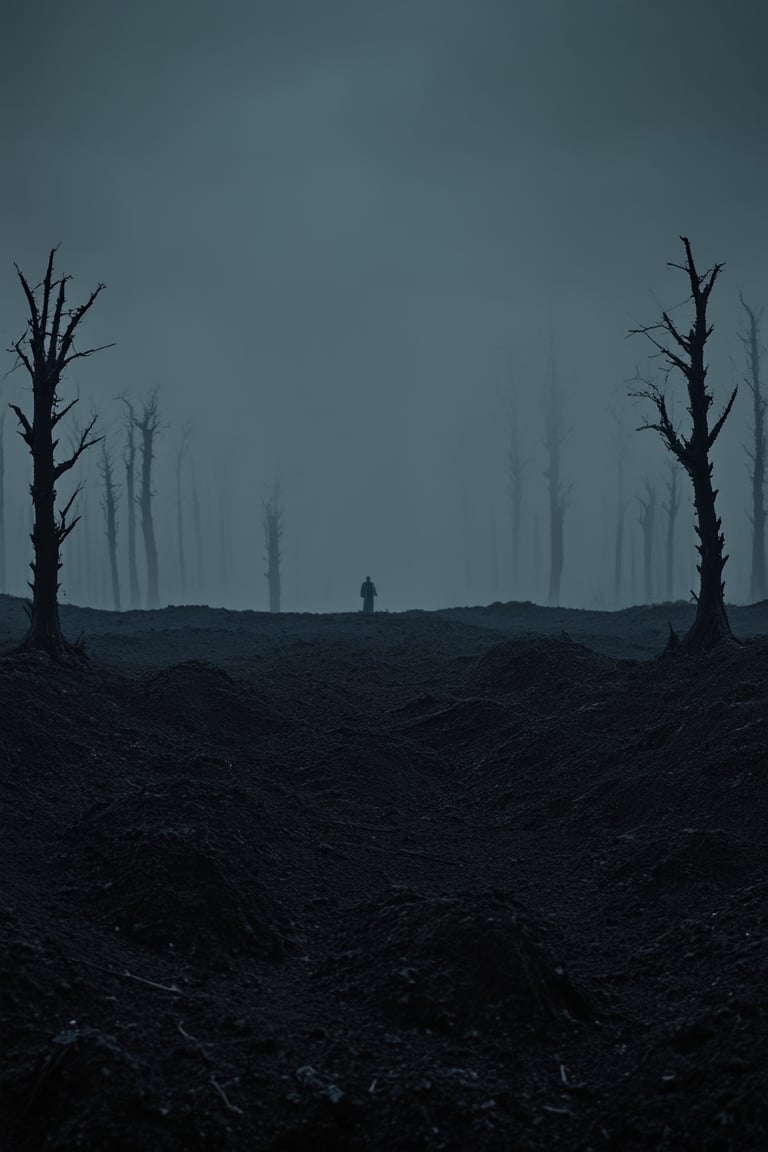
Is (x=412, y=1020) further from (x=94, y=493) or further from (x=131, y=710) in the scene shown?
(x=94, y=493)

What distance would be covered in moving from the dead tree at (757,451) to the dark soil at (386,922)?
90.6 ft

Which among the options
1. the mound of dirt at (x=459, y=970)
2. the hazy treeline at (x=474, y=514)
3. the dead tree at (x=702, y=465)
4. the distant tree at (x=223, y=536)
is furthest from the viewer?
the distant tree at (x=223, y=536)

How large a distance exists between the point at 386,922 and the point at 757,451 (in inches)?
1467

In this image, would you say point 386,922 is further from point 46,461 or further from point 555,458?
point 555,458

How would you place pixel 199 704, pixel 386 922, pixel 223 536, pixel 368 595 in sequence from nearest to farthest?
pixel 386 922 → pixel 199 704 → pixel 368 595 → pixel 223 536

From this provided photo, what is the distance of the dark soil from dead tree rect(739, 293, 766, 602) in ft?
90.6

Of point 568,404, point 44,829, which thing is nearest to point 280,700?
point 44,829

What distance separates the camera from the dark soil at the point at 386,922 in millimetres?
3852

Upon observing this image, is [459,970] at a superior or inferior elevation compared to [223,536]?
inferior

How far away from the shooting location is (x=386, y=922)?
5699mm

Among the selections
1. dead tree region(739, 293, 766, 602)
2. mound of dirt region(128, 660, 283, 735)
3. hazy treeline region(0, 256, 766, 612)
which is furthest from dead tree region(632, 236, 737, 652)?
dead tree region(739, 293, 766, 602)

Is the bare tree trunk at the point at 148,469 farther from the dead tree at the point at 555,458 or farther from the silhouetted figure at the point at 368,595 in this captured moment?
the dead tree at the point at 555,458

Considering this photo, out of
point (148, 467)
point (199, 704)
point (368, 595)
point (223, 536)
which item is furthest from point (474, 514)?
point (199, 704)

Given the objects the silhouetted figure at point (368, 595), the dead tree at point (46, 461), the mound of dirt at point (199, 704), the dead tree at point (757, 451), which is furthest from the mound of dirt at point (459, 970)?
the dead tree at point (757, 451)
